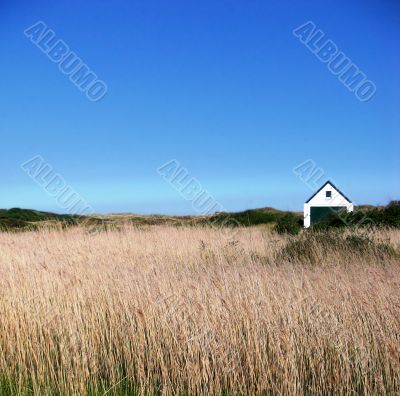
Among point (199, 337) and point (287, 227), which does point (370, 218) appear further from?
point (199, 337)

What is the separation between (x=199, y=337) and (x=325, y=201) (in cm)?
2241

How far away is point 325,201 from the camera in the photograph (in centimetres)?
2541

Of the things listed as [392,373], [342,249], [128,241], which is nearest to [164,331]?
[392,373]

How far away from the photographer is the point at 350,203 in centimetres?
2519

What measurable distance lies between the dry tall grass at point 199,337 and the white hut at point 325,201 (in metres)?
19.4

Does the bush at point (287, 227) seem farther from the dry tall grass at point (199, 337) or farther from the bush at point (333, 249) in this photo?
the dry tall grass at point (199, 337)

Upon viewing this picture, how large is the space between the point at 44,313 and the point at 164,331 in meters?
1.61

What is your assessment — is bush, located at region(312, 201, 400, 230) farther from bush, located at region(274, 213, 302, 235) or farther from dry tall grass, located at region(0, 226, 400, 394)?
dry tall grass, located at region(0, 226, 400, 394)

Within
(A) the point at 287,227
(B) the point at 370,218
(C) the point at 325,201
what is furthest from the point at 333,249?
(C) the point at 325,201

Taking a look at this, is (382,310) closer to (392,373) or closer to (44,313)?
(392,373)

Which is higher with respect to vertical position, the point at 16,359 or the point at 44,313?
the point at 44,313

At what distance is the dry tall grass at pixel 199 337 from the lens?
12.7ft

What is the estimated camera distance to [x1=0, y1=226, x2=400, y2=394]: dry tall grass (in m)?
3.86

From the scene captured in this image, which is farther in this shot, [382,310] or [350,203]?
[350,203]
